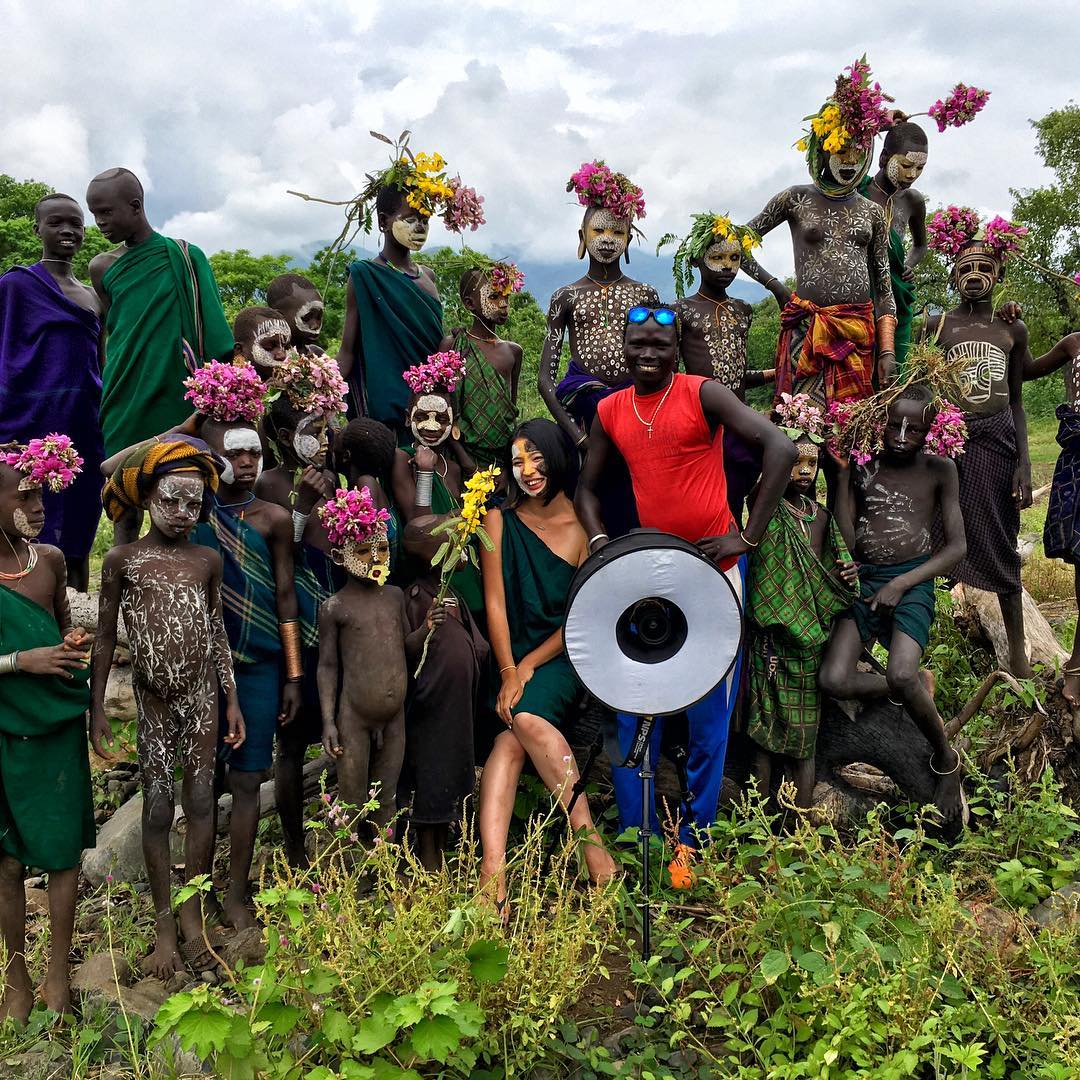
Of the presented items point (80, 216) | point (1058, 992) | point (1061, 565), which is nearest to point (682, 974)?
→ point (1058, 992)

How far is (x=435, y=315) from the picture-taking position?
495 centimetres

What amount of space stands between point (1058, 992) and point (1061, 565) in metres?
6.83

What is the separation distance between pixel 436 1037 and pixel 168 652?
66.2 inches

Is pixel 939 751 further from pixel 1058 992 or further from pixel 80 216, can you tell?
pixel 80 216

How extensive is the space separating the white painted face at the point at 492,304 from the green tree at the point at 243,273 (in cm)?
2409

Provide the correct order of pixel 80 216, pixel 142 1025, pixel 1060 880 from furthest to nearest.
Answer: pixel 80 216
pixel 1060 880
pixel 142 1025

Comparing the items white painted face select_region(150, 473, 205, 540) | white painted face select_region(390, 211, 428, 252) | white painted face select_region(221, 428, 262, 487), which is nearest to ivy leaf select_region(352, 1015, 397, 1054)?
white painted face select_region(150, 473, 205, 540)

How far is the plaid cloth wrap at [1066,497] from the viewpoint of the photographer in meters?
4.85

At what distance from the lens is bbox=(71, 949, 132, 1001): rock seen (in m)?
3.33

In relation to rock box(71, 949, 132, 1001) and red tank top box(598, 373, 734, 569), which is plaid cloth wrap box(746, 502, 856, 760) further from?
rock box(71, 949, 132, 1001)

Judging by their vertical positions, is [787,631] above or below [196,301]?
below

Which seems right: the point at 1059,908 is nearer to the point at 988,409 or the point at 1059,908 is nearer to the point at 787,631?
the point at 787,631

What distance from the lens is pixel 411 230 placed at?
187 inches

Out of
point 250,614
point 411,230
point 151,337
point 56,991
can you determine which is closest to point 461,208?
point 411,230
